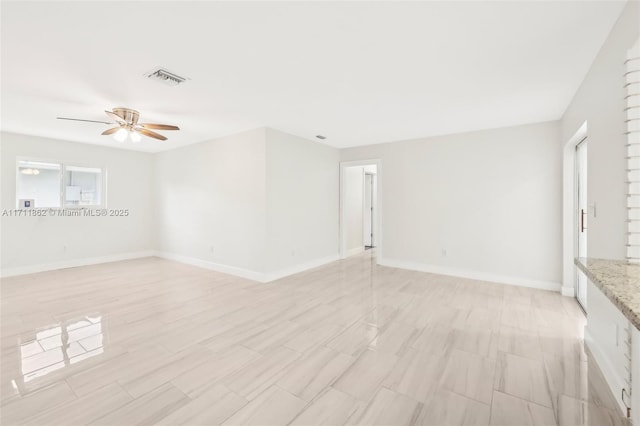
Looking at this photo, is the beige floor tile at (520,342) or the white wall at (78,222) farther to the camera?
the white wall at (78,222)

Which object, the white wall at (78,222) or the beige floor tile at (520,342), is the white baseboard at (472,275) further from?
the white wall at (78,222)

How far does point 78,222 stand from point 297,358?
5.98m

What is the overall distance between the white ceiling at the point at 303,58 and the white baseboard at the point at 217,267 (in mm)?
2530

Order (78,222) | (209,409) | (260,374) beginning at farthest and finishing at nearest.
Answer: (78,222) → (260,374) → (209,409)

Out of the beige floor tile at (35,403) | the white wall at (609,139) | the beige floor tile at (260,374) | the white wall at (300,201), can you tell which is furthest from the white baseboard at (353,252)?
the beige floor tile at (35,403)

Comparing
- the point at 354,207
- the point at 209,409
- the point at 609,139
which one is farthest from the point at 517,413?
the point at 354,207

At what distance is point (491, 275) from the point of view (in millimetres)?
4453

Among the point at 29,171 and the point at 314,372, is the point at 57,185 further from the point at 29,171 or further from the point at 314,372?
the point at 314,372

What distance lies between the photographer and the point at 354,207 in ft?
22.5

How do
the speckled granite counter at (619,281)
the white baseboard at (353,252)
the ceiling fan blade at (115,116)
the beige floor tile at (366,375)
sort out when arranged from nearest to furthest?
the speckled granite counter at (619,281)
the beige floor tile at (366,375)
the ceiling fan blade at (115,116)
the white baseboard at (353,252)

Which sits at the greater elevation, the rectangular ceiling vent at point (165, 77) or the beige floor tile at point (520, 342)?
the rectangular ceiling vent at point (165, 77)

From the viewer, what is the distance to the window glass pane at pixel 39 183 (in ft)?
16.4

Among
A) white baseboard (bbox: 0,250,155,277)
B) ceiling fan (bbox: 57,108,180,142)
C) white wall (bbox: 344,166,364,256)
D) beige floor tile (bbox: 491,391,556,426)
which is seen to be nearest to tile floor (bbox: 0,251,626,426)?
beige floor tile (bbox: 491,391,556,426)

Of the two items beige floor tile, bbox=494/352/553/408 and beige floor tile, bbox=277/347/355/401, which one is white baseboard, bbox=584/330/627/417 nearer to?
beige floor tile, bbox=494/352/553/408
